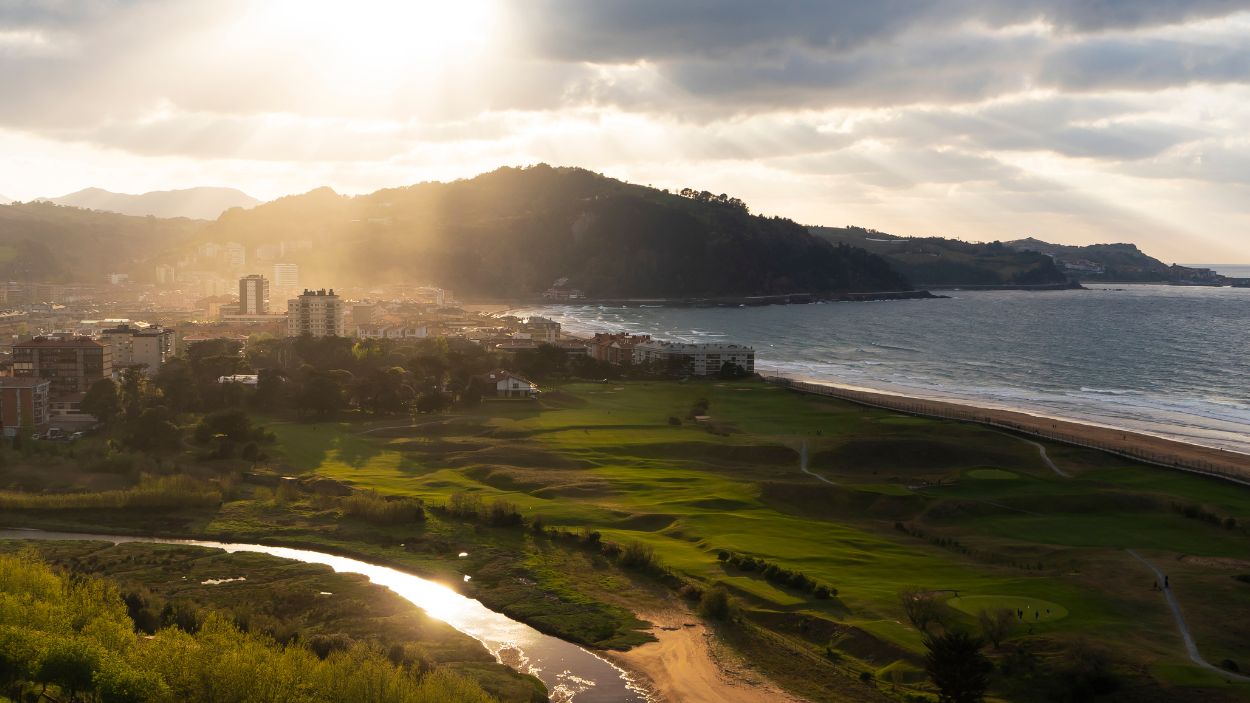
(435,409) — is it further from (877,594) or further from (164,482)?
(877,594)

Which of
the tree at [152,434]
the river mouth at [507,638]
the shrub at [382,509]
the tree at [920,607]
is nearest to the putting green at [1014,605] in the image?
the tree at [920,607]

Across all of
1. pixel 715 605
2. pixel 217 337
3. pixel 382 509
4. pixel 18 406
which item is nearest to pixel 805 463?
pixel 382 509

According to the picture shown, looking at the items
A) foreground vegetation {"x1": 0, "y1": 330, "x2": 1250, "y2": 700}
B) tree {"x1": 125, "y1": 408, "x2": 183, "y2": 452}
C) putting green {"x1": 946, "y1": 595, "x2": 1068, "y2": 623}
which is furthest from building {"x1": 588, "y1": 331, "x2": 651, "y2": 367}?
putting green {"x1": 946, "y1": 595, "x2": 1068, "y2": 623}

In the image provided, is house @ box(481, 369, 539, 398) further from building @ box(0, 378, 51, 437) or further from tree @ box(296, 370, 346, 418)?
building @ box(0, 378, 51, 437)

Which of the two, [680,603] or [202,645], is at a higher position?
[202,645]

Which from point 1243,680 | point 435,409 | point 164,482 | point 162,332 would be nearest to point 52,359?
point 162,332

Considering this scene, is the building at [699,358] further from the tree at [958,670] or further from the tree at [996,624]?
the tree at [958,670]
